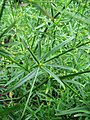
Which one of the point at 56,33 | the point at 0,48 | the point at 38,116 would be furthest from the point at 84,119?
the point at 0,48

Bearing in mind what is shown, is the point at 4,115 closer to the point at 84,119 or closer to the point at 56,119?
the point at 56,119

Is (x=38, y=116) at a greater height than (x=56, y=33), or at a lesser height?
lesser

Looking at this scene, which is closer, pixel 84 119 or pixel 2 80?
pixel 84 119

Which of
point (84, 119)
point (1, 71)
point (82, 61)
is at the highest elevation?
point (1, 71)

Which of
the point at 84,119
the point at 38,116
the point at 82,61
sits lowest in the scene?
the point at 84,119

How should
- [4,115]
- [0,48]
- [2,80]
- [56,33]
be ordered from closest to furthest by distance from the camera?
[0,48] → [4,115] → [56,33] → [2,80]

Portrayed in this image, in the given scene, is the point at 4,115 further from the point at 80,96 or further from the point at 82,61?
the point at 82,61

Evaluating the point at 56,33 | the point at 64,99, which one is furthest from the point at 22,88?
the point at 56,33

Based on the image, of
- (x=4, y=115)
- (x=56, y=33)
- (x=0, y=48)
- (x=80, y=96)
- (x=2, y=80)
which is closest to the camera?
(x=0, y=48)

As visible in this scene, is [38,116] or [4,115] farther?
[38,116]
